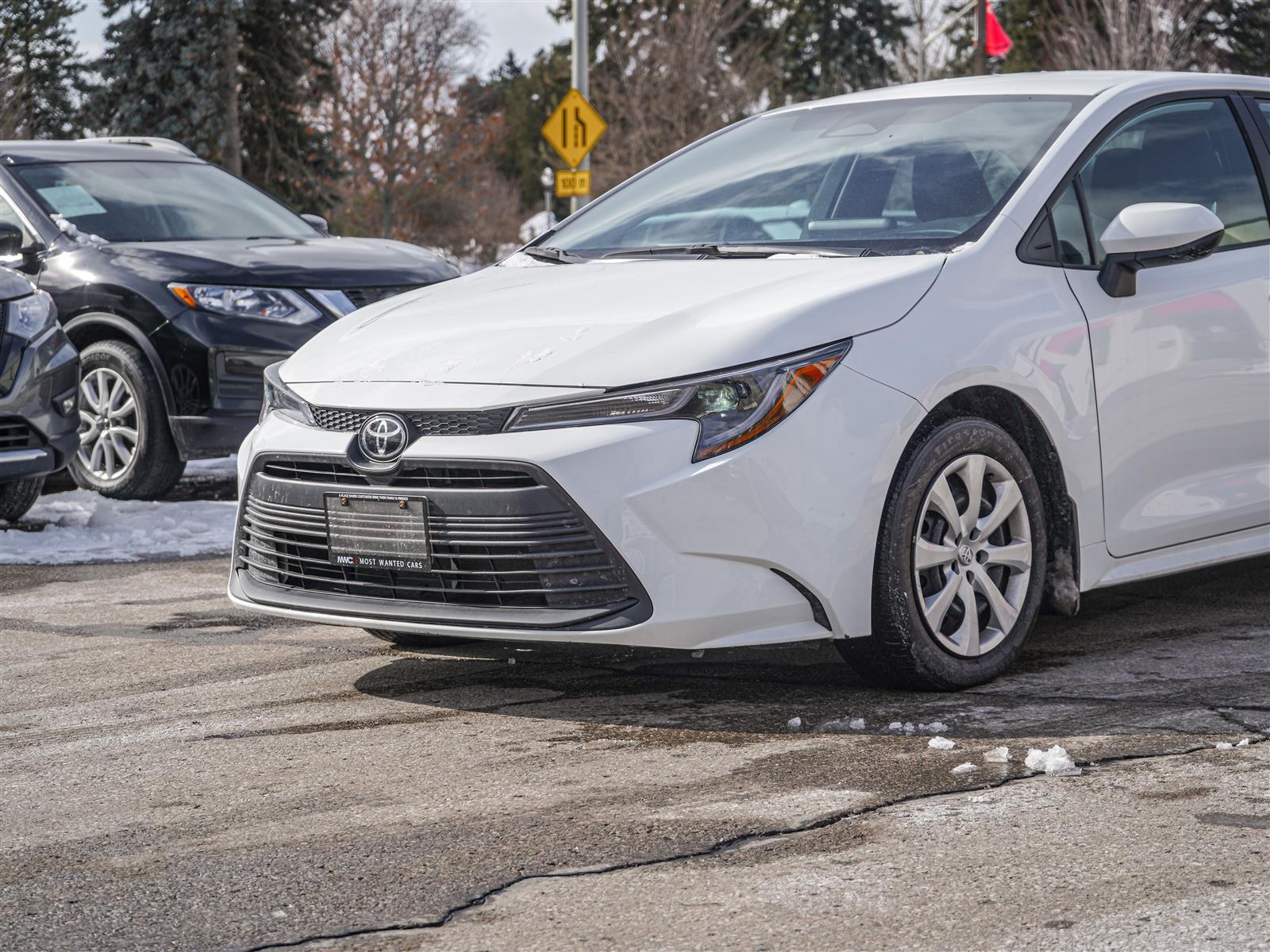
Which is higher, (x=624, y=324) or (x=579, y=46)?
(x=579, y=46)

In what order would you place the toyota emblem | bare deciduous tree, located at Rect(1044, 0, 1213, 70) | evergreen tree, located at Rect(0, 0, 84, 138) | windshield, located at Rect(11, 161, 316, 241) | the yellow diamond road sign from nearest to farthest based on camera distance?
1. the toyota emblem
2. windshield, located at Rect(11, 161, 316, 241)
3. the yellow diamond road sign
4. evergreen tree, located at Rect(0, 0, 84, 138)
5. bare deciduous tree, located at Rect(1044, 0, 1213, 70)

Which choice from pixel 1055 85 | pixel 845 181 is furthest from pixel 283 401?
pixel 1055 85

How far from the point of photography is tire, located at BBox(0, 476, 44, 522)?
311 inches

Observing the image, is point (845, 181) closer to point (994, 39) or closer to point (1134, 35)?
point (994, 39)

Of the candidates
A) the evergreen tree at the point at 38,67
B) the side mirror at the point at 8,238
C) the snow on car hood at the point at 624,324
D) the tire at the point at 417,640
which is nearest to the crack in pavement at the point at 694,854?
the snow on car hood at the point at 624,324

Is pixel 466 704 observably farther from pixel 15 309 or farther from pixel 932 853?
pixel 15 309

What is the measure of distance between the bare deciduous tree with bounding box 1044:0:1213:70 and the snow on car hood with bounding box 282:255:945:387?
32290 millimetres

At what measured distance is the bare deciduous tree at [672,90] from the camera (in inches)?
1464

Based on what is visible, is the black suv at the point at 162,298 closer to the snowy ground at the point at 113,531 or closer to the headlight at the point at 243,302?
the headlight at the point at 243,302

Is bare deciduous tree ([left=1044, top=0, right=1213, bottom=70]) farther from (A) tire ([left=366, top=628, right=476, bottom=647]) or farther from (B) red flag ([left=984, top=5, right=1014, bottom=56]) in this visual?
(A) tire ([left=366, top=628, right=476, bottom=647])

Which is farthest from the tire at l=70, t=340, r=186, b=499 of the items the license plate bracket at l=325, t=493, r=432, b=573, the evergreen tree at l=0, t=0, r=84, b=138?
the evergreen tree at l=0, t=0, r=84, b=138

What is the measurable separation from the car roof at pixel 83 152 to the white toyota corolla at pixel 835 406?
4845 mm

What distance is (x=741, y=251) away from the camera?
5004 mm

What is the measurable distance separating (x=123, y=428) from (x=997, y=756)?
5.80 m
